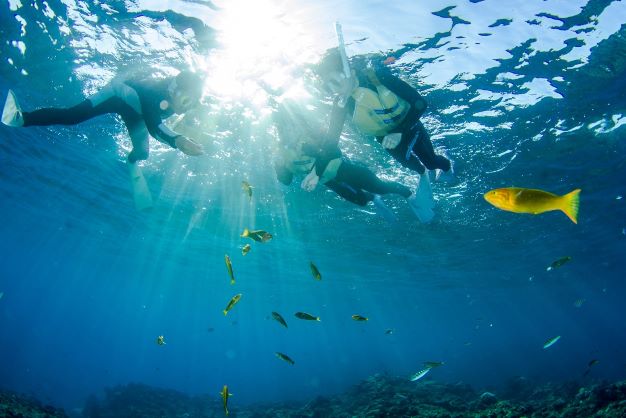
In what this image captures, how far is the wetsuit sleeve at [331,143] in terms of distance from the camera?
6207mm

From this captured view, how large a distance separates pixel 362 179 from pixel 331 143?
1122mm

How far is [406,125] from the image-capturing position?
21.1 feet

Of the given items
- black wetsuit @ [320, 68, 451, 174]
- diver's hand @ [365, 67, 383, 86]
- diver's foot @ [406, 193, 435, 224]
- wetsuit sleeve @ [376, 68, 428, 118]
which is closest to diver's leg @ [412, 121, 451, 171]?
black wetsuit @ [320, 68, 451, 174]

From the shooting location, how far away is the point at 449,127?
12117mm

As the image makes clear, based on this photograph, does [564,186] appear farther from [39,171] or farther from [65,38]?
[39,171]

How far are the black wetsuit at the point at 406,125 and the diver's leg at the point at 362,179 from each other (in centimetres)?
54

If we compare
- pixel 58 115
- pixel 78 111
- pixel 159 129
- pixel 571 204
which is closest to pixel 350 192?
pixel 159 129

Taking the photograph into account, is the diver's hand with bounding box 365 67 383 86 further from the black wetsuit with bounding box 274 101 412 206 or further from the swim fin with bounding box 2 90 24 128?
the swim fin with bounding box 2 90 24 128

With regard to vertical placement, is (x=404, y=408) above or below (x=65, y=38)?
below

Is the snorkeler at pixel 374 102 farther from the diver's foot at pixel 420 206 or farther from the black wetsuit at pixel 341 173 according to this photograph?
the diver's foot at pixel 420 206

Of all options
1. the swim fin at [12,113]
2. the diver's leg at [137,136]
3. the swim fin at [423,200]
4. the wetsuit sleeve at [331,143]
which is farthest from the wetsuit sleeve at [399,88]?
the swim fin at [12,113]

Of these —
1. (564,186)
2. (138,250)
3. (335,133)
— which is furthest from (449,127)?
(138,250)

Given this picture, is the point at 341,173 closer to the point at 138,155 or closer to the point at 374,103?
the point at 374,103

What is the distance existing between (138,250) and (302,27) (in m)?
37.3
